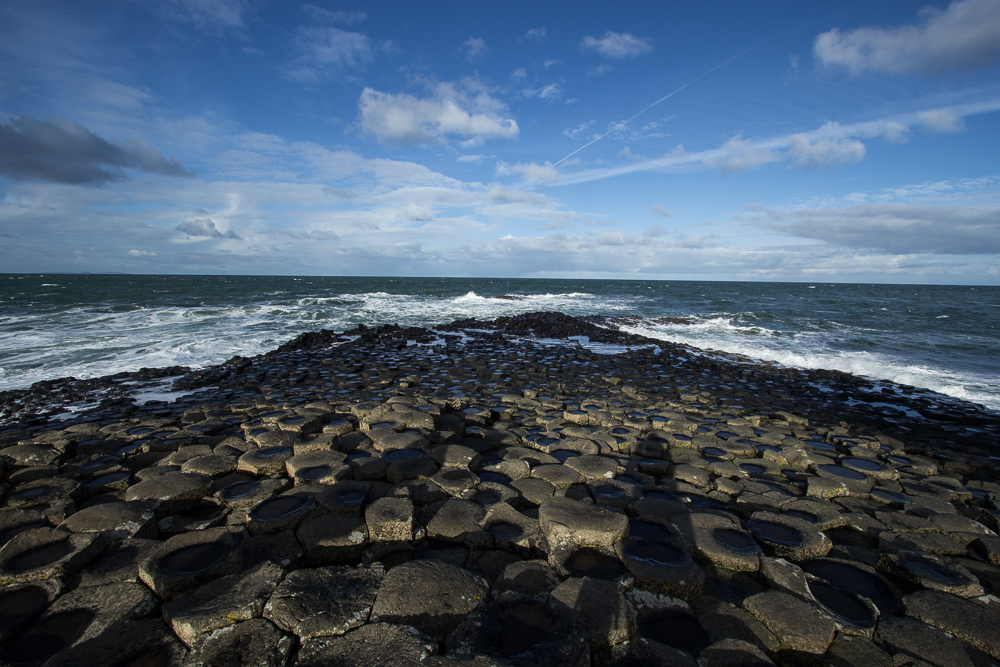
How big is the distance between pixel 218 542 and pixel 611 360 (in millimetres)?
12738

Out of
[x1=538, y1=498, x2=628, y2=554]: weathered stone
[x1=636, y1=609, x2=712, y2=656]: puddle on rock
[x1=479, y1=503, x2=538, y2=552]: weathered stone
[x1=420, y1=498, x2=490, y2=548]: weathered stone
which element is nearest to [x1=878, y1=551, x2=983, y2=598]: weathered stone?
[x1=636, y1=609, x2=712, y2=656]: puddle on rock

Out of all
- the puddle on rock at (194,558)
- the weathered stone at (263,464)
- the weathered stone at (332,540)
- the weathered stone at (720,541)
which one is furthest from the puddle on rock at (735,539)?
the weathered stone at (263,464)

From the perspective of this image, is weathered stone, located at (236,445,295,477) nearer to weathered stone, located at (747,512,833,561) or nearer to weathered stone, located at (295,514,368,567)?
weathered stone, located at (295,514,368,567)

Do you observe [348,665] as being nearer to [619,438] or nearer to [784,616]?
[784,616]

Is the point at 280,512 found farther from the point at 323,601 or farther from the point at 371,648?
the point at 371,648

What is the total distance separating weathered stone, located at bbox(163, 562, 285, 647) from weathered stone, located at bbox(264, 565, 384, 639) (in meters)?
0.11

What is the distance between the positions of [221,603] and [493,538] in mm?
2153

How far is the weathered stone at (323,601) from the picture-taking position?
2.63 metres

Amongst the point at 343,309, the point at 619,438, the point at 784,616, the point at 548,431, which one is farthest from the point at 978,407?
the point at 343,309

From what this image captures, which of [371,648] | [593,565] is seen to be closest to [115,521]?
[371,648]

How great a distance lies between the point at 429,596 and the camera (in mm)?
2902

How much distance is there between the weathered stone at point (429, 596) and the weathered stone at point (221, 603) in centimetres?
82

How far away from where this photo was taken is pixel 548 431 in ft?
22.7

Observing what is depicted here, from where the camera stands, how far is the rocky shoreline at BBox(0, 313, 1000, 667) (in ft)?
8.82
